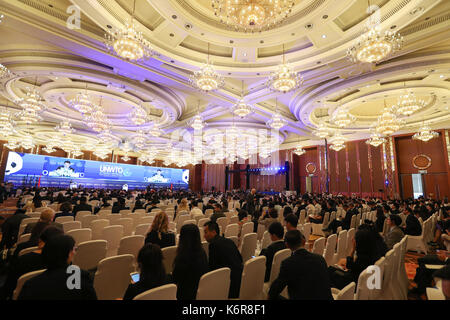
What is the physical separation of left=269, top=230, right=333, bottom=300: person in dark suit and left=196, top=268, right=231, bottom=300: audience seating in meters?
0.44

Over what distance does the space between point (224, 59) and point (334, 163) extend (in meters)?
15.5

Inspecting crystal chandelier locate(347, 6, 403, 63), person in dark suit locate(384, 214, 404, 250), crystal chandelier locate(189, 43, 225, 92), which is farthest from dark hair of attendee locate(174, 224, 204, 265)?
crystal chandelier locate(347, 6, 403, 63)

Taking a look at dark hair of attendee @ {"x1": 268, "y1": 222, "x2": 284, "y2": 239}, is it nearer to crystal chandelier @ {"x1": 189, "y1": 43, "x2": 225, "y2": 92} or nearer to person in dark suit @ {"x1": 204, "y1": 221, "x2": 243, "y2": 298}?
person in dark suit @ {"x1": 204, "y1": 221, "x2": 243, "y2": 298}

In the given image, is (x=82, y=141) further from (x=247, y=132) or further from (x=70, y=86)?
(x=247, y=132)

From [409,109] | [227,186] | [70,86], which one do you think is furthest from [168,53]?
[227,186]

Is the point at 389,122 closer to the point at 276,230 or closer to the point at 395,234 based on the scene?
the point at 395,234

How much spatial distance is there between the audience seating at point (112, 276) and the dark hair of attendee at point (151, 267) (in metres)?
0.92

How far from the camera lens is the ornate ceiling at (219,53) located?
215 inches

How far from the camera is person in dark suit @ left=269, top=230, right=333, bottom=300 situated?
1.79 metres

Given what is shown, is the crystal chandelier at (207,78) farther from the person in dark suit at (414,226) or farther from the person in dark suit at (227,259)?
the person in dark suit at (414,226)

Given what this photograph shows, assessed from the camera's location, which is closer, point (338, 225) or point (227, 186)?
point (338, 225)

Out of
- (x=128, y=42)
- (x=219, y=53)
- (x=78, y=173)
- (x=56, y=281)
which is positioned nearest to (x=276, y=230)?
(x=56, y=281)

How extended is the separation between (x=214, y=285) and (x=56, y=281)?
3.93 ft

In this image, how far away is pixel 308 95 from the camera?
33.2 feet
